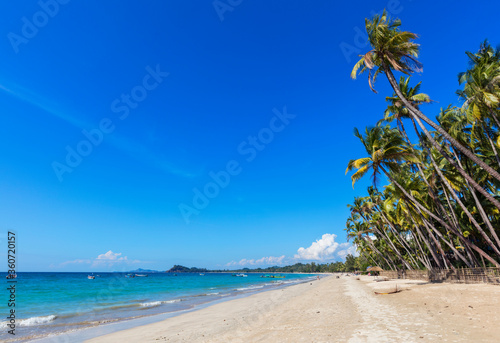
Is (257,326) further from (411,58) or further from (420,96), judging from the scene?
(420,96)

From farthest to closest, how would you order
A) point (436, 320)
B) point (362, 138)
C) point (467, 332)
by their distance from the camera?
point (362, 138) < point (436, 320) < point (467, 332)

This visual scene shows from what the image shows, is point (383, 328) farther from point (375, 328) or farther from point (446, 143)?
point (446, 143)

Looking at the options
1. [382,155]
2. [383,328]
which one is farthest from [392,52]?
[383,328]

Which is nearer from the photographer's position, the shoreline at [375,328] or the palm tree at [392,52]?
the shoreline at [375,328]

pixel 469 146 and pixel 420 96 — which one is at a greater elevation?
pixel 420 96

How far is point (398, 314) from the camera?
10625 mm

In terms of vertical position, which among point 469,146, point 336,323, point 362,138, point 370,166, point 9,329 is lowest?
point 9,329

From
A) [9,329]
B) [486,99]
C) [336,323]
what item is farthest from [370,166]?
[9,329]

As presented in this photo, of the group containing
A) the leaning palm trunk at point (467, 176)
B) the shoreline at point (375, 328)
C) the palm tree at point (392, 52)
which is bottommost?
the shoreline at point (375, 328)

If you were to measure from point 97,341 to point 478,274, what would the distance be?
2303cm

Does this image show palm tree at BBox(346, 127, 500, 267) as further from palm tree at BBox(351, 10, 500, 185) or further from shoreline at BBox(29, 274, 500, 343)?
shoreline at BBox(29, 274, 500, 343)

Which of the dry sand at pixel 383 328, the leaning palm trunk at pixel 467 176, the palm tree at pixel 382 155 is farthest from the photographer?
the palm tree at pixel 382 155

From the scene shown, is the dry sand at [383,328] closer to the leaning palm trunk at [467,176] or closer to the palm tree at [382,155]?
the leaning palm trunk at [467,176]

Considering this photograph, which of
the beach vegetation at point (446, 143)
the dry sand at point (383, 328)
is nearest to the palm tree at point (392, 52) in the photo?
the beach vegetation at point (446, 143)
